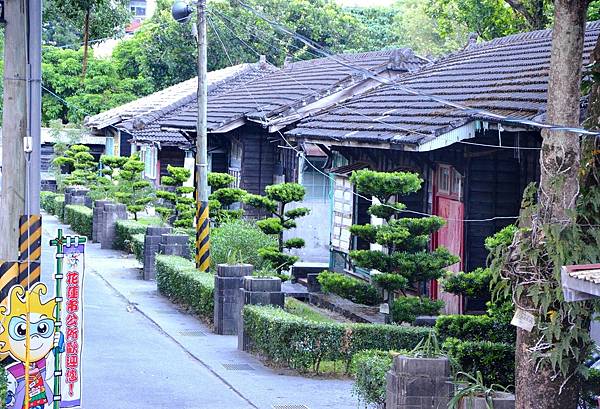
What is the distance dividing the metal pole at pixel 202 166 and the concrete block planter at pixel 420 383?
13575 mm

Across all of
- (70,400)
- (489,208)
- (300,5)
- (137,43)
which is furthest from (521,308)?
(137,43)

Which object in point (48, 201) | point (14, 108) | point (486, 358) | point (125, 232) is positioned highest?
point (14, 108)

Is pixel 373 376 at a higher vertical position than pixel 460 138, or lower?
lower

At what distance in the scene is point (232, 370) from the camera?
16.8m

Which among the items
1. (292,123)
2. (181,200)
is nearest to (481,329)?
(292,123)

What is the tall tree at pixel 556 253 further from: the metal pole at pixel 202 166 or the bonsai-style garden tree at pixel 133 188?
the bonsai-style garden tree at pixel 133 188

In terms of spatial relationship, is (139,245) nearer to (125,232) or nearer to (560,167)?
(125,232)

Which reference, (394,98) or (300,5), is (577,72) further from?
(300,5)

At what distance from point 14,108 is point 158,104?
3277cm

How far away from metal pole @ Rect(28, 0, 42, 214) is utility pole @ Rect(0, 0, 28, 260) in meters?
0.08

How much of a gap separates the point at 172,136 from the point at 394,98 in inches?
842

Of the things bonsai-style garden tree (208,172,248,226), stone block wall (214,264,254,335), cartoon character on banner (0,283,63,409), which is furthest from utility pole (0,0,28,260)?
bonsai-style garden tree (208,172,248,226)

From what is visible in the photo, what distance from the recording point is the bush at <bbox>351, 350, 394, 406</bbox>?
12125 millimetres

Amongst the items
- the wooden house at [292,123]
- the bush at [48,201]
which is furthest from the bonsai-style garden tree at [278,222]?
the bush at [48,201]
